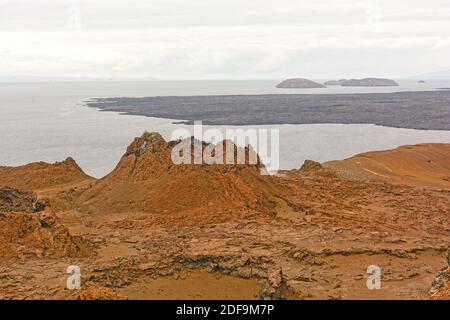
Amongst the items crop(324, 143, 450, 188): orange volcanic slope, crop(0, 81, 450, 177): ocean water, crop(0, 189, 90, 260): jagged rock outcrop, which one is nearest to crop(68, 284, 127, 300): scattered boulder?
crop(0, 189, 90, 260): jagged rock outcrop

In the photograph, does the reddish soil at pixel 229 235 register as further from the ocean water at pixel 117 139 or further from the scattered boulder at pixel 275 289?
the ocean water at pixel 117 139

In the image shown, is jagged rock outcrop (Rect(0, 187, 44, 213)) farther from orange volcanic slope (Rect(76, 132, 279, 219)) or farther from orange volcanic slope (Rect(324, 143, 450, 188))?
orange volcanic slope (Rect(324, 143, 450, 188))

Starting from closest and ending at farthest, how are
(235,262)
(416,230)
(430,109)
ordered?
(235,262) → (416,230) → (430,109)

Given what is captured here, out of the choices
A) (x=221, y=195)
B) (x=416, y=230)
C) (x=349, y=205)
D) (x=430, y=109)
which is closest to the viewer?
(x=416, y=230)

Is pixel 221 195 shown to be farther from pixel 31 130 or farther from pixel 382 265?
pixel 31 130

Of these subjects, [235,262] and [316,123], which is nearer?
[235,262]

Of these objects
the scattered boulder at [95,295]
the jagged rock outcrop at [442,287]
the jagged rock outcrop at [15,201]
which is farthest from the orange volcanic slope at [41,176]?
the jagged rock outcrop at [442,287]
